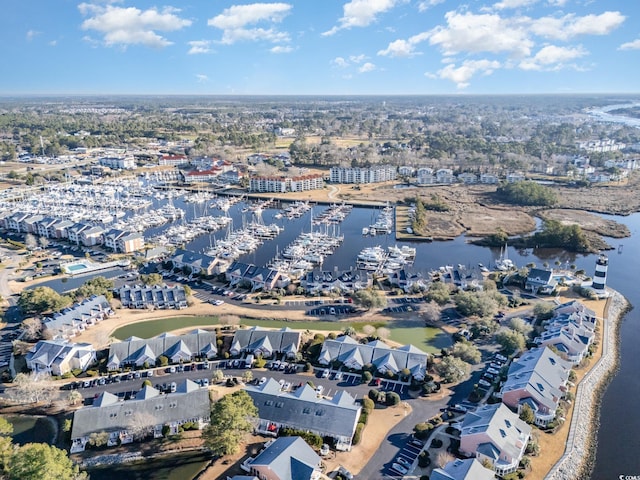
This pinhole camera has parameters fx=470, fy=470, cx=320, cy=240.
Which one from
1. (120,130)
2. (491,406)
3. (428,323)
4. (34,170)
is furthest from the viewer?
(120,130)

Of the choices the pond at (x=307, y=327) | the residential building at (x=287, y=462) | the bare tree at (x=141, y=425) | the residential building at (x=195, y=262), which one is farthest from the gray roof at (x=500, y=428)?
the residential building at (x=195, y=262)

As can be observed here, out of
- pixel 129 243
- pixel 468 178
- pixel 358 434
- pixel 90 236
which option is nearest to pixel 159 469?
pixel 358 434

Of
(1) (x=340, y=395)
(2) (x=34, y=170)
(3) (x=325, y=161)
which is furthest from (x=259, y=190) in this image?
(1) (x=340, y=395)

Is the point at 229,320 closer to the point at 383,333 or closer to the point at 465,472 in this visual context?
the point at 383,333

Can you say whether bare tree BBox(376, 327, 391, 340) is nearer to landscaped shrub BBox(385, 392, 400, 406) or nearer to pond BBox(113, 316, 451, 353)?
pond BBox(113, 316, 451, 353)

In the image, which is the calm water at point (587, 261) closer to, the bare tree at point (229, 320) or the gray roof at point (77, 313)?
the bare tree at point (229, 320)

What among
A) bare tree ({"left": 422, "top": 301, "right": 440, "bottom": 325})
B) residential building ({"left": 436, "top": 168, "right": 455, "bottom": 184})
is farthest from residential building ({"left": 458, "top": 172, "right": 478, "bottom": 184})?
bare tree ({"left": 422, "top": 301, "right": 440, "bottom": 325})

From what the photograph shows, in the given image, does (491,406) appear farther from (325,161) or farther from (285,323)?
(325,161)
